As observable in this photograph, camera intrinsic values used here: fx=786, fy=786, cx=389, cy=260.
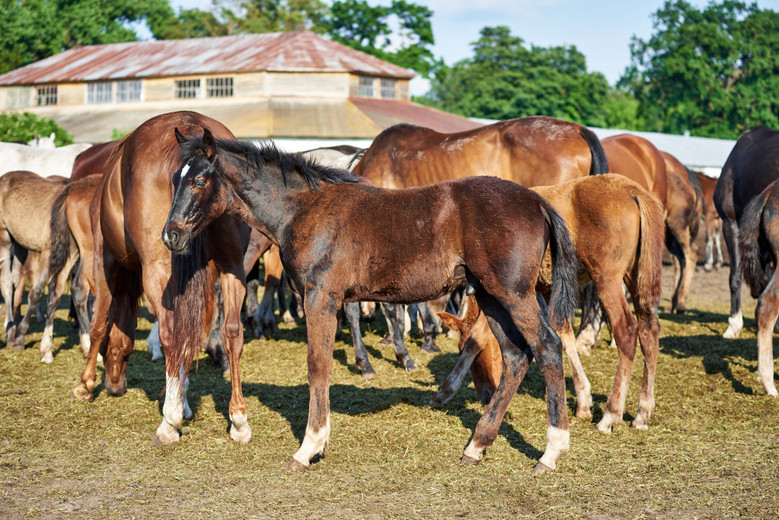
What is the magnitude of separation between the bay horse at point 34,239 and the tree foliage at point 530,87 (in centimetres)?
4337

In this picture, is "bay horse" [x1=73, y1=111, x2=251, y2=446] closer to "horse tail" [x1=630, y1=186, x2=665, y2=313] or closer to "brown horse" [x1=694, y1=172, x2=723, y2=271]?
"horse tail" [x1=630, y1=186, x2=665, y2=313]

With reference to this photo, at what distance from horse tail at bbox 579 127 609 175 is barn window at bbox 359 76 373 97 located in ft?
95.5

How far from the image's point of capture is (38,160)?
14.0 metres

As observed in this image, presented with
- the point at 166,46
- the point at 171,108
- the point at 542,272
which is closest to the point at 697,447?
the point at 542,272

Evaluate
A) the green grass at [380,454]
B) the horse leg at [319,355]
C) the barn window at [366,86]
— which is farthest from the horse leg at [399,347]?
the barn window at [366,86]

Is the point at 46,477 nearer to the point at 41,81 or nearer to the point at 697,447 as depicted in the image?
the point at 697,447

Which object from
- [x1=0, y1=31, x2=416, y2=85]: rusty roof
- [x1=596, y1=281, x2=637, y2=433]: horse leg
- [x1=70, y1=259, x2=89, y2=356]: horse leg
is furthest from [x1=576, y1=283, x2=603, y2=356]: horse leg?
[x1=0, y1=31, x2=416, y2=85]: rusty roof

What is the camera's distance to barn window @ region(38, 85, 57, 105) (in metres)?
40.7

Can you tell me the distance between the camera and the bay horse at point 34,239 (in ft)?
30.5

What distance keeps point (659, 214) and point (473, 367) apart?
1.95 meters

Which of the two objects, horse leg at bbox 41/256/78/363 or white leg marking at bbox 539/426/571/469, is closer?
white leg marking at bbox 539/426/571/469

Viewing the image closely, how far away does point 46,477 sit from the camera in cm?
499

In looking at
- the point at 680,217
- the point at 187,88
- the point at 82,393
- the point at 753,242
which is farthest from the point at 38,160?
the point at 187,88

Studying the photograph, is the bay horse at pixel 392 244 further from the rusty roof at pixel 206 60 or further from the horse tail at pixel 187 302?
the rusty roof at pixel 206 60
